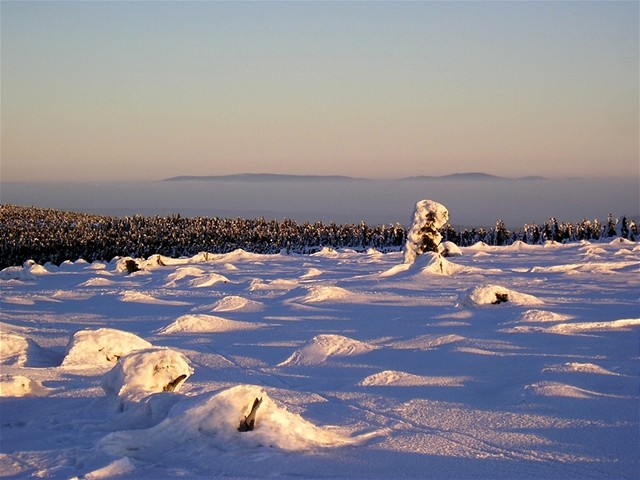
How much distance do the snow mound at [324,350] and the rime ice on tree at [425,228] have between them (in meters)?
14.2

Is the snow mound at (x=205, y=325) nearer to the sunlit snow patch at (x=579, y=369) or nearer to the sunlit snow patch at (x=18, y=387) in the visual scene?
the sunlit snow patch at (x=18, y=387)

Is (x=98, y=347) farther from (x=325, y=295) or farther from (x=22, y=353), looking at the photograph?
(x=325, y=295)

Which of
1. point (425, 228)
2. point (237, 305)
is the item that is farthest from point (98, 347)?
point (425, 228)

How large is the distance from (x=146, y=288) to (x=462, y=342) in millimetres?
12922

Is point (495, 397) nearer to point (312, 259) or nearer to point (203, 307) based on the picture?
point (203, 307)

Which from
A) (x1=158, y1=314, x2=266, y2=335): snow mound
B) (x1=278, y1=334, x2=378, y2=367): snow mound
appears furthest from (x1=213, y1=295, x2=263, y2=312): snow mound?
(x1=278, y1=334, x2=378, y2=367): snow mound

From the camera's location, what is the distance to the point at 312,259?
32.1 m

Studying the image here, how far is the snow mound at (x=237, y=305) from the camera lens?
16.6m

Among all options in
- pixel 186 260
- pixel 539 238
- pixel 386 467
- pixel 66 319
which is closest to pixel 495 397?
pixel 386 467

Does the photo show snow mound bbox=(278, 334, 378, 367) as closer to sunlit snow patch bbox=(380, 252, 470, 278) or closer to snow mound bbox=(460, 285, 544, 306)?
snow mound bbox=(460, 285, 544, 306)

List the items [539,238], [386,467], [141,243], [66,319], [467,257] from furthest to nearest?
1. [141,243]
2. [539,238]
3. [467,257]
4. [66,319]
5. [386,467]

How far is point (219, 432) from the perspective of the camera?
634 cm

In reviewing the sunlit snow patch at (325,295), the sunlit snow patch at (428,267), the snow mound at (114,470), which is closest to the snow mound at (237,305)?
the sunlit snow patch at (325,295)

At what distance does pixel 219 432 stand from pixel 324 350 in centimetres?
466
